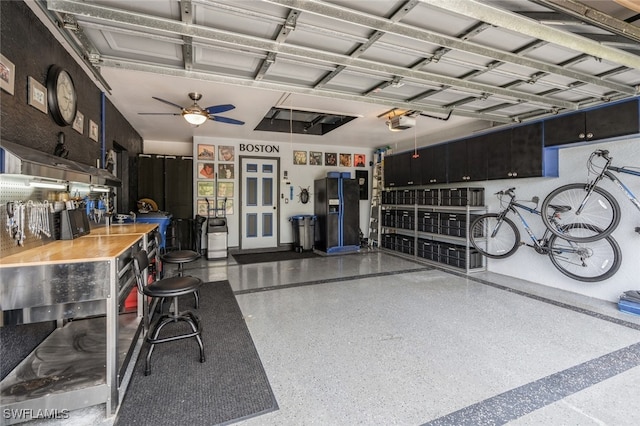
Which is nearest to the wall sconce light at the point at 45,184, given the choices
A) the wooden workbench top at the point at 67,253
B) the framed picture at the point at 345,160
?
the wooden workbench top at the point at 67,253

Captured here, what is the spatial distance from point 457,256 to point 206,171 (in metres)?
5.74

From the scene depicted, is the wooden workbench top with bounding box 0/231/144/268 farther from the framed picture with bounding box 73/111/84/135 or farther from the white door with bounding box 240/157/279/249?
the white door with bounding box 240/157/279/249

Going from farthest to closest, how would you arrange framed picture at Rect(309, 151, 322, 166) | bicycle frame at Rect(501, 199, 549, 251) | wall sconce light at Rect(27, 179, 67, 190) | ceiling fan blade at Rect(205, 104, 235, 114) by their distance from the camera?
framed picture at Rect(309, 151, 322, 166)
bicycle frame at Rect(501, 199, 549, 251)
ceiling fan blade at Rect(205, 104, 235, 114)
wall sconce light at Rect(27, 179, 67, 190)

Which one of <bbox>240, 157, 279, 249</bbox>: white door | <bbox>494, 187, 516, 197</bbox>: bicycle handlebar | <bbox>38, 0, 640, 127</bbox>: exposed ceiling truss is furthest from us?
<bbox>240, 157, 279, 249</bbox>: white door

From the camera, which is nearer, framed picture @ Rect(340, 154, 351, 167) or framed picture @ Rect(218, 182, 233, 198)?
framed picture @ Rect(218, 182, 233, 198)

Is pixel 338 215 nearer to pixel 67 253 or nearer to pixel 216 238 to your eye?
pixel 216 238

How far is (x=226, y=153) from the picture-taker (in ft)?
23.3

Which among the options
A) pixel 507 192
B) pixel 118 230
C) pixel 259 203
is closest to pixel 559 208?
pixel 507 192

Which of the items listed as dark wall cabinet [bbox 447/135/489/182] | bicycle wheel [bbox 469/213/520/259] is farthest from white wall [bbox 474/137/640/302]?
dark wall cabinet [bbox 447/135/489/182]

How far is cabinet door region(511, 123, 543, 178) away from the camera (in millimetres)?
4293

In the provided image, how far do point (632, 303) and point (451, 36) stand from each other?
3.73 metres

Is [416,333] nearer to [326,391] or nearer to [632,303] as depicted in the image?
[326,391]

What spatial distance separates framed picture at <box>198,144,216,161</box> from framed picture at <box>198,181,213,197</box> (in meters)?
0.58

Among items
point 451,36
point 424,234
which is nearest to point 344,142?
point 424,234
